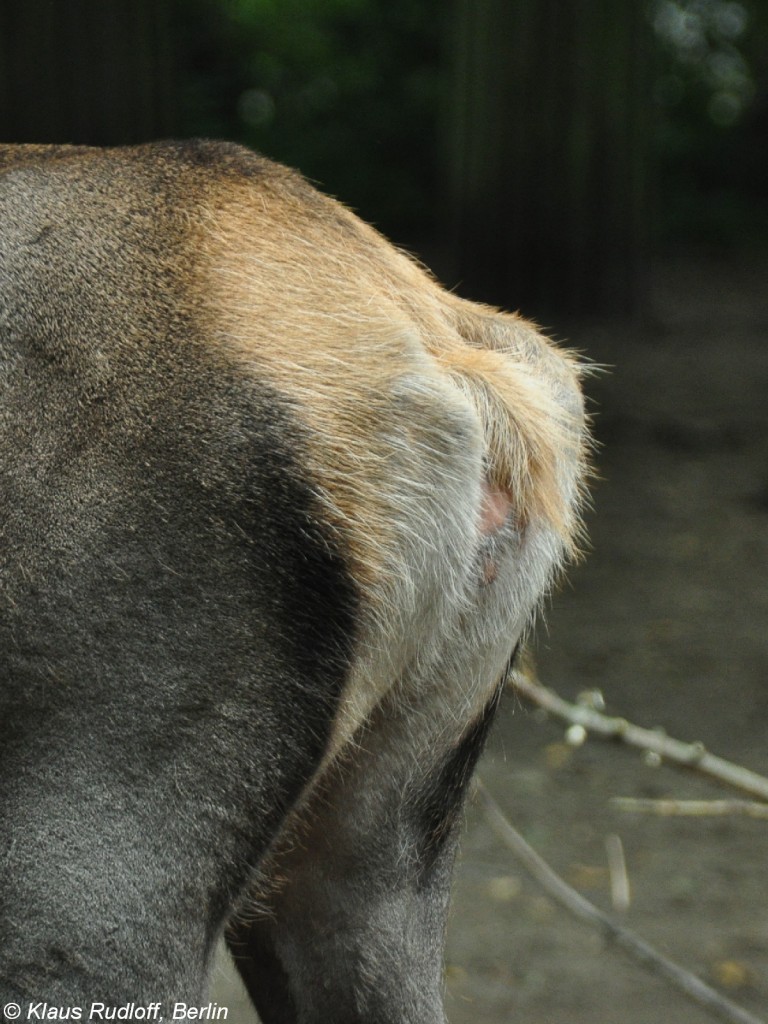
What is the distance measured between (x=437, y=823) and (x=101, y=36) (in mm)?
6896

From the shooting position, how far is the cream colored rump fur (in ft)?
8.21

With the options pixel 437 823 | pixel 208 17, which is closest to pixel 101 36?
pixel 437 823

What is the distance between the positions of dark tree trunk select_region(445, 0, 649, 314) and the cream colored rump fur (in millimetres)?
9633

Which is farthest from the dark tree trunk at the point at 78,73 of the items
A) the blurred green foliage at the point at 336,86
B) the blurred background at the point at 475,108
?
the blurred green foliage at the point at 336,86

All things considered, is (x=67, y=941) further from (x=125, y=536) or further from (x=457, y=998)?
(x=457, y=998)

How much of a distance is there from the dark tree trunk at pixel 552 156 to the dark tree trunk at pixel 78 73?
4.30 meters

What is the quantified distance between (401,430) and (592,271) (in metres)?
10.3

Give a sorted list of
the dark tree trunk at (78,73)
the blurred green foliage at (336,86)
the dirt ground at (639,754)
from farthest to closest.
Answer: the blurred green foliage at (336,86), the dark tree trunk at (78,73), the dirt ground at (639,754)

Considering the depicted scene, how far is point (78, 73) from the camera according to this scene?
340 inches

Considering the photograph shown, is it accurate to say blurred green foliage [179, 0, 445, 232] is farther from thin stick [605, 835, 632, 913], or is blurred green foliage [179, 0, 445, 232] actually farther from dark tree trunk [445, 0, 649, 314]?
thin stick [605, 835, 632, 913]

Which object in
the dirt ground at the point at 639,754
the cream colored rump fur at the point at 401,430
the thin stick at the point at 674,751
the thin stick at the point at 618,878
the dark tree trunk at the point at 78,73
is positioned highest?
the cream colored rump fur at the point at 401,430

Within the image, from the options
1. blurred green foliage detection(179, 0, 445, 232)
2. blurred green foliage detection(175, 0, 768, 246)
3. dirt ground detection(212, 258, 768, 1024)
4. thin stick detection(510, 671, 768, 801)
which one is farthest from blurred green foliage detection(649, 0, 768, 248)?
thin stick detection(510, 671, 768, 801)

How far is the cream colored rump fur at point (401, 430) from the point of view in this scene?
250 cm

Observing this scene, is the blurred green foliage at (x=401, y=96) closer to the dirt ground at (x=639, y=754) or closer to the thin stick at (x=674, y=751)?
the dirt ground at (x=639, y=754)
